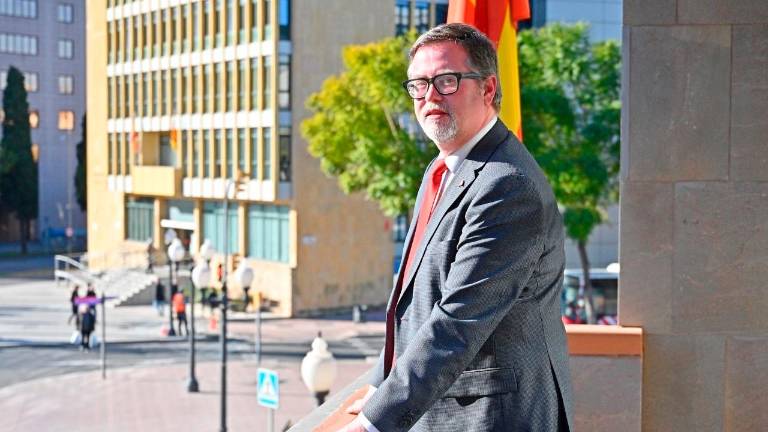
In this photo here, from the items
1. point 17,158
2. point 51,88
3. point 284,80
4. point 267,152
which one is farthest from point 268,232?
point 51,88

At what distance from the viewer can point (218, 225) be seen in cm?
4897

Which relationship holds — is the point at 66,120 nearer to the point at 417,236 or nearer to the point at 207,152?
the point at 207,152

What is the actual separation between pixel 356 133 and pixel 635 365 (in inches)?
1175

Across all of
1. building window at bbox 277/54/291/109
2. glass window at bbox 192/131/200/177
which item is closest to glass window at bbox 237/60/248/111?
building window at bbox 277/54/291/109

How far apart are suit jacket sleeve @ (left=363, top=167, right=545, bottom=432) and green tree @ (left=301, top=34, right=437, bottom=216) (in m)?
29.1

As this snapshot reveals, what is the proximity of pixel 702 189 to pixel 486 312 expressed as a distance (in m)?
2.35

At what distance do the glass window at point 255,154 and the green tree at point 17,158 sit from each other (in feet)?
107

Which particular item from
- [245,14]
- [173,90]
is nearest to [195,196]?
[173,90]

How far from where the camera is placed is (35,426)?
2362cm

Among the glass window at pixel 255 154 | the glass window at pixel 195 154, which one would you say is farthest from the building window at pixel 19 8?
the glass window at pixel 255 154

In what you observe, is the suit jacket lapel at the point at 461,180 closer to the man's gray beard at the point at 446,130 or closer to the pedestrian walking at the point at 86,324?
the man's gray beard at the point at 446,130

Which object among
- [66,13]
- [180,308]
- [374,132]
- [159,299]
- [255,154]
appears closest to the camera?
[374,132]

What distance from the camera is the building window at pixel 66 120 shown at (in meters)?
83.1

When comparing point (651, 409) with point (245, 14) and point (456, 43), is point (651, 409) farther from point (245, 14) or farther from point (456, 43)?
point (245, 14)
